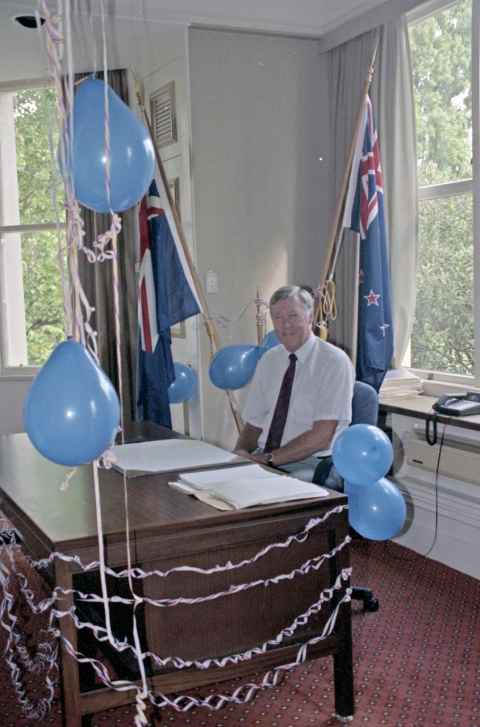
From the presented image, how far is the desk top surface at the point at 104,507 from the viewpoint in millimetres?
1852

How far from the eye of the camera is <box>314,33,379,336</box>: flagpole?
3.50m

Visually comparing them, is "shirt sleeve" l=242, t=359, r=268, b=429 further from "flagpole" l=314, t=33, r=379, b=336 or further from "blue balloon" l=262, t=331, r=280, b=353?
"flagpole" l=314, t=33, r=379, b=336

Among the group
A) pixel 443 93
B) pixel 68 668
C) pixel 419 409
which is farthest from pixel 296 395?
pixel 443 93

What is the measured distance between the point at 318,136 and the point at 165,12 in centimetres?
98

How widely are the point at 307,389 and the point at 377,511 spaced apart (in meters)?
0.77

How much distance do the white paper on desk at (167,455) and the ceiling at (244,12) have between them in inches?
81.6

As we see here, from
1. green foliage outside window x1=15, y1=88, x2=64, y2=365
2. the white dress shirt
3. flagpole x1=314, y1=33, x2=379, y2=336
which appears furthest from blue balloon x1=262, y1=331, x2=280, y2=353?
green foliage outside window x1=15, y1=88, x2=64, y2=365

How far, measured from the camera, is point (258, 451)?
3.14 m

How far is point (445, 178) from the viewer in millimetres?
3604

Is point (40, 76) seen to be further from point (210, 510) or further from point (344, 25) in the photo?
point (210, 510)

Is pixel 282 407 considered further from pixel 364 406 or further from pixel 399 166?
pixel 399 166

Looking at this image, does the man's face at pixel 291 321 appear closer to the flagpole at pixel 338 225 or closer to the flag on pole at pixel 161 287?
the flagpole at pixel 338 225

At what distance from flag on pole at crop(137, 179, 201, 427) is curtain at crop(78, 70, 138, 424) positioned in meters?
0.52

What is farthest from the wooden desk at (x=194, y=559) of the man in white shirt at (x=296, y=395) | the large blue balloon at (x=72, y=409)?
the man in white shirt at (x=296, y=395)
